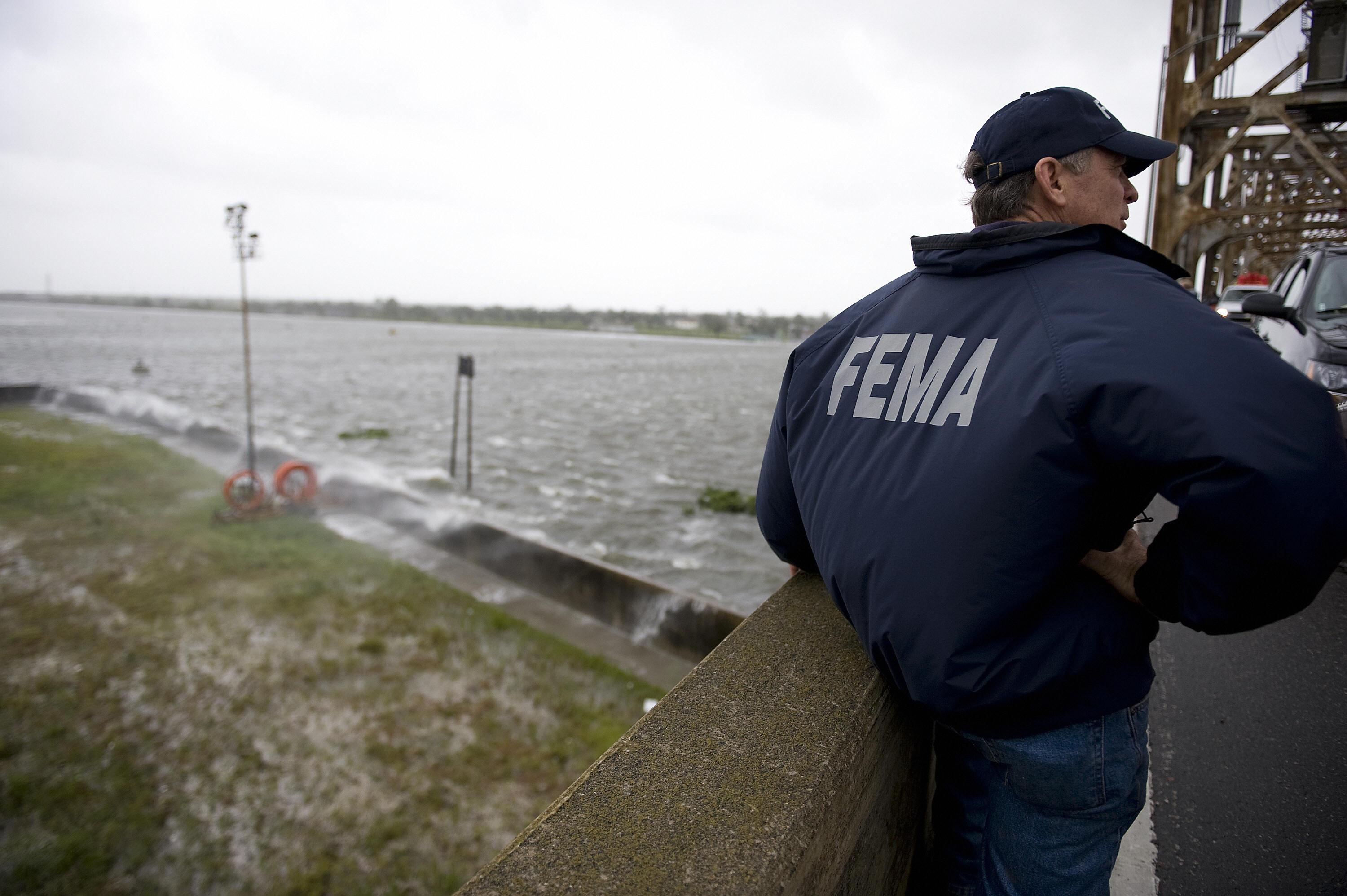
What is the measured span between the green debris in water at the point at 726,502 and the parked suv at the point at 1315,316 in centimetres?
1336

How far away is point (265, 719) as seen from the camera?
7.10 m

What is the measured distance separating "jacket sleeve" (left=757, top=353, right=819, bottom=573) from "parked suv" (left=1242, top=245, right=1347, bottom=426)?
13.4ft

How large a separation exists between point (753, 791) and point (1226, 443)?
3.71 feet

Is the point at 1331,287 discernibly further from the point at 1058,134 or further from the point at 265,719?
the point at 265,719

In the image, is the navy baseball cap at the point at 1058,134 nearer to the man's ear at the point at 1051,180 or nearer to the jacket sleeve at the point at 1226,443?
the man's ear at the point at 1051,180

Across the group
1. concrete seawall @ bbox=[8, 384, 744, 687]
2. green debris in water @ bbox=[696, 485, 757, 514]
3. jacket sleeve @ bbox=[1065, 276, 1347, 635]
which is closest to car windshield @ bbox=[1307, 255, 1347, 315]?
jacket sleeve @ bbox=[1065, 276, 1347, 635]

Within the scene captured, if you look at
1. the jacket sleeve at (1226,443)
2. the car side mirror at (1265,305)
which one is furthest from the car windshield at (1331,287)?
the jacket sleeve at (1226,443)

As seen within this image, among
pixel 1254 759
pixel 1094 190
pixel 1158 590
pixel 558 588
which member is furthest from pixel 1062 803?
pixel 558 588

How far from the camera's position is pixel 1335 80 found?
1104 cm

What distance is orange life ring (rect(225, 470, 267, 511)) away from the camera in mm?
13897

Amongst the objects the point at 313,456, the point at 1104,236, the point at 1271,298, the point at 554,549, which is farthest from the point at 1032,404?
the point at 313,456

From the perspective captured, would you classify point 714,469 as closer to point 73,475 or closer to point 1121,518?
point 73,475

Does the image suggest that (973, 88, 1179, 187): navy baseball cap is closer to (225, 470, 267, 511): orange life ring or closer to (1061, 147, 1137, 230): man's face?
(1061, 147, 1137, 230): man's face

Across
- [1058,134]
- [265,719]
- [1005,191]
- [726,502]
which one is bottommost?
[726,502]
